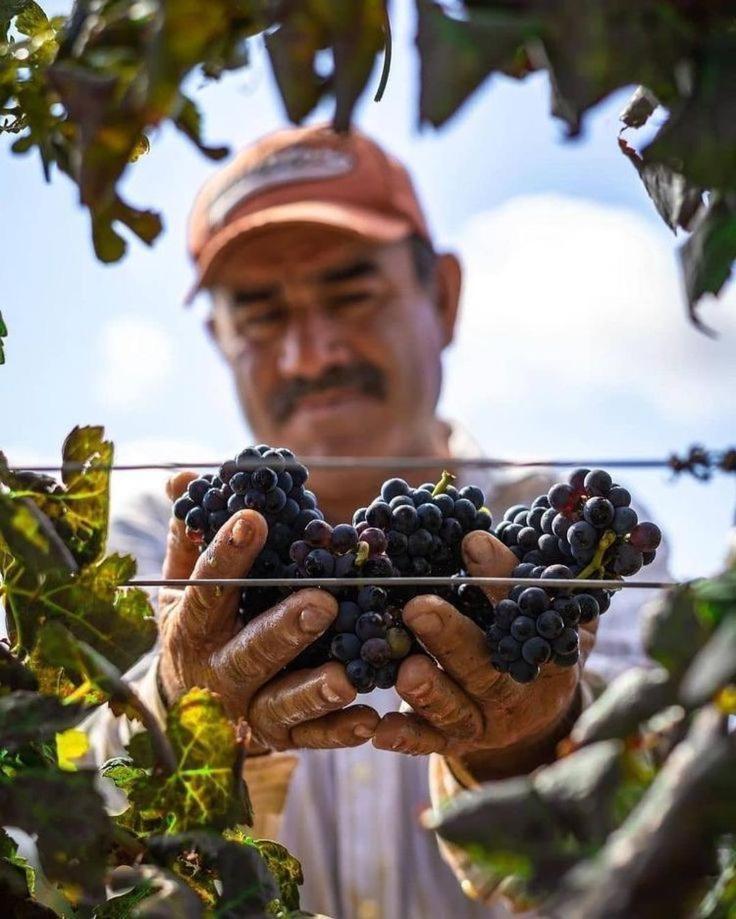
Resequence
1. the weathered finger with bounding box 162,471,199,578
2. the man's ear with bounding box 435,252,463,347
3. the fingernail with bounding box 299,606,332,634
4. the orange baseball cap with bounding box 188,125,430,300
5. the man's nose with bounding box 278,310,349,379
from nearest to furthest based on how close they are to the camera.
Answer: the fingernail with bounding box 299,606,332,634, the weathered finger with bounding box 162,471,199,578, the man's nose with bounding box 278,310,349,379, the orange baseball cap with bounding box 188,125,430,300, the man's ear with bounding box 435,252,463,347

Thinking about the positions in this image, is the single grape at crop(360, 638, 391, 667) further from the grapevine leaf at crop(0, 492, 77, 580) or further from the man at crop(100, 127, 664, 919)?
the grapevine leaf at crop(0, 492, 77, 580)

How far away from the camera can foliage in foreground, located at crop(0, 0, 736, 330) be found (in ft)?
1.22

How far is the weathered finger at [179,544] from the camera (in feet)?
2.99

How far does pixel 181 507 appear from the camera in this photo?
0.88 meters

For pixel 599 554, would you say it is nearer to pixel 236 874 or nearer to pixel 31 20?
pixel 236 874

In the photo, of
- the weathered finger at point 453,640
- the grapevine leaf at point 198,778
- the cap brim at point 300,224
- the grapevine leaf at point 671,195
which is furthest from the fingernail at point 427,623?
the cap brim at point 300,224

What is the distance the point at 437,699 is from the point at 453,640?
0.07m

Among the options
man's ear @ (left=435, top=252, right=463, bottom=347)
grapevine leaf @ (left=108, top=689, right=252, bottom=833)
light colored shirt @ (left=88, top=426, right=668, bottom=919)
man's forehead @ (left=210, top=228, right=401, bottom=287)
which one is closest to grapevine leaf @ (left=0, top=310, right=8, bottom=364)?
grapevine leaf @ (left=108, top=689, right=252, bottom=833)

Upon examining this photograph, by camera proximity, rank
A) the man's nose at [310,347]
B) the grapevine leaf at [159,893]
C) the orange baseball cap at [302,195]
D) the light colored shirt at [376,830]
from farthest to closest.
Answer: the orange baseball cap at [302,195]
the man's nose at [310,347]
the light colored shirt at [376,830]
the grapevine leaf at [159,893]

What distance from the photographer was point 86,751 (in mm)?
575

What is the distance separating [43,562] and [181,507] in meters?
0.37

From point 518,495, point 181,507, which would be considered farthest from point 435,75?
point 518,495

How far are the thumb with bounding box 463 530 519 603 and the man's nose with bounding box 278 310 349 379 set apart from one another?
1.78 meters

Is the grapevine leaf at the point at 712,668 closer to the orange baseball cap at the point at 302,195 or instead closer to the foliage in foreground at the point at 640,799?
the foliage in foreground at the point at 640,799
